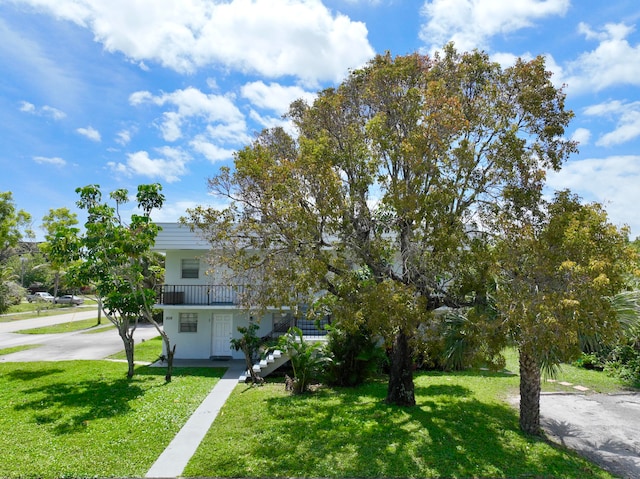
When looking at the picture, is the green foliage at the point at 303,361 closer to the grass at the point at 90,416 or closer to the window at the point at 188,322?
the grass at the point at 90,416

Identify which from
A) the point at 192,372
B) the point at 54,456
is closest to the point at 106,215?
the point at 192,372

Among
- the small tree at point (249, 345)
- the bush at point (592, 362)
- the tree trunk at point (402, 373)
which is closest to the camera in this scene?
the tree trunk at point (402, 373)

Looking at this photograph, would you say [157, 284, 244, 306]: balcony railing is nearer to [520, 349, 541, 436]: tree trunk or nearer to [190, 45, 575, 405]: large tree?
[190, 45, 575, 405]: large tree

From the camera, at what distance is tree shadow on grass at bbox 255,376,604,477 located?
7996 mm

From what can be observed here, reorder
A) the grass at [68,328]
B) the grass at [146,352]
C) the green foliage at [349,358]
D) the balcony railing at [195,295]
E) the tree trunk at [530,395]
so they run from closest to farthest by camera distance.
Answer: the tree trunk at [530,395], the green foliage at [349,358], the balcony railing at [195,295], the grass at [146,352], the grass at [68,328]

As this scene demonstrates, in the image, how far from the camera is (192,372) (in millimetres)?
17609

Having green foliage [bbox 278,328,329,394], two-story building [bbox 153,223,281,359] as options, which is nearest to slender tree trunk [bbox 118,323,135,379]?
two-story building [bbox 153,223,281,359]

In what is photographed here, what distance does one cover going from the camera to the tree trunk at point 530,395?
9.70 m

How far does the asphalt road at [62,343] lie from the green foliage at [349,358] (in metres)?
13.0

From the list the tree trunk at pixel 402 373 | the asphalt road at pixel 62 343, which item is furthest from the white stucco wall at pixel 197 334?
the tree trunk at pixel 402 373

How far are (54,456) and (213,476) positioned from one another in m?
3.32

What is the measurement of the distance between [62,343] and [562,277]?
2755 centimetres

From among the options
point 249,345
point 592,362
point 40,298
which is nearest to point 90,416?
point 249,345

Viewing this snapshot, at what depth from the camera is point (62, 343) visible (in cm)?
2609
